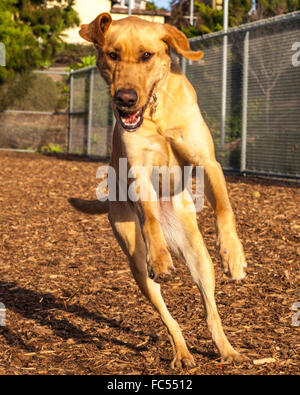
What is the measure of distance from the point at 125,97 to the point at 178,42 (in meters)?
0.56

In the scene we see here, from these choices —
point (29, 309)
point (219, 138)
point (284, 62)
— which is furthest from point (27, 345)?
point (219, 138)

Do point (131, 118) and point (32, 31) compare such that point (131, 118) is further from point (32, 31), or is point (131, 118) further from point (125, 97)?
point (32, 31)

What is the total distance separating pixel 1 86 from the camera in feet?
66.5

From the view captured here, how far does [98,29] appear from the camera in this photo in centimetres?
396

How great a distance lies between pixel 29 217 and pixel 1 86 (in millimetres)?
12001

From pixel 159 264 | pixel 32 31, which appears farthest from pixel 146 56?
pixel 32 31

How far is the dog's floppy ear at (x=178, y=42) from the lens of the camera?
157 inches

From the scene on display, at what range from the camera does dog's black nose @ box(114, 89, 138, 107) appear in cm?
377

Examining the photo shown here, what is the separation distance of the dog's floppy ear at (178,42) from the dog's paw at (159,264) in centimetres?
122

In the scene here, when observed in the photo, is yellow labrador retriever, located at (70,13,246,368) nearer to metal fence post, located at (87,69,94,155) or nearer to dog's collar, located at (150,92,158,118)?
dog's collar, located at (150,92,158,118)

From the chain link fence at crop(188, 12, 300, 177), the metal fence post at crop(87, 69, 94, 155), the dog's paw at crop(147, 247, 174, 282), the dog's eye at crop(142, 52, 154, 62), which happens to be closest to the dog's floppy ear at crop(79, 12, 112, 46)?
the dog's eye at crop(142, 52, 154, 62)

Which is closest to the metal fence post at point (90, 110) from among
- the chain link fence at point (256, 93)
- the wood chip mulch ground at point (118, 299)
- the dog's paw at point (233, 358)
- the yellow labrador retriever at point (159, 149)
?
the chain link fence at point (256, 93)

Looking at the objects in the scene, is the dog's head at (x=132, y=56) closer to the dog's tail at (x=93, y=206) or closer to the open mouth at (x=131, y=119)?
the open mouth at (x=131, y=119)
